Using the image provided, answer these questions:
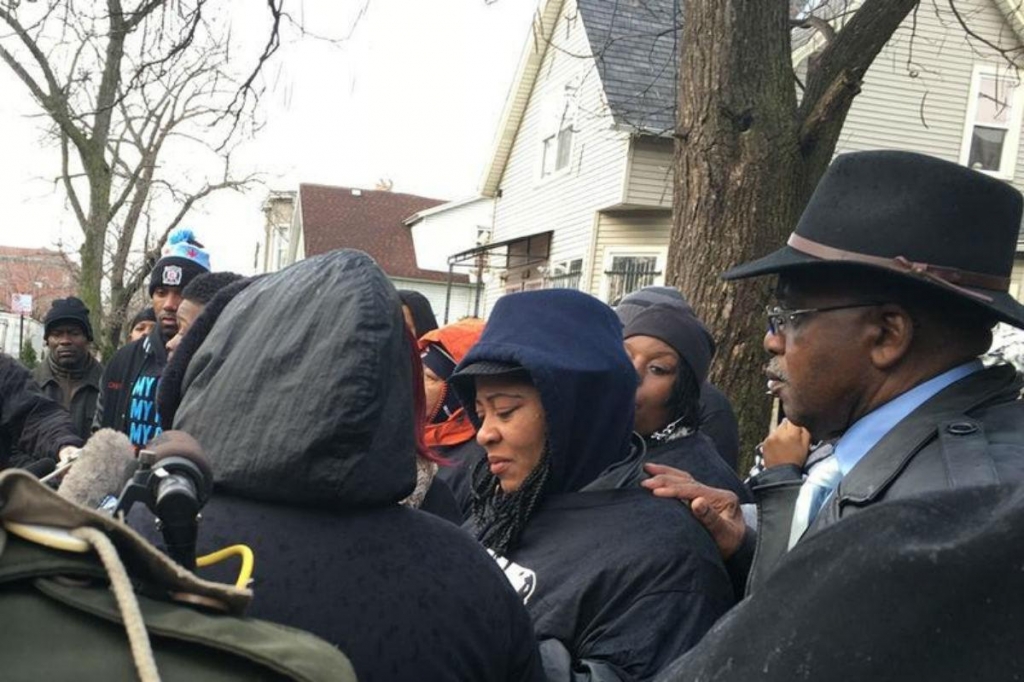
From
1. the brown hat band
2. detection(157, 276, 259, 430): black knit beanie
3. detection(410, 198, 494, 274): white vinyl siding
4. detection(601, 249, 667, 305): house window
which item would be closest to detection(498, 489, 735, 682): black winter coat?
the brown hat band

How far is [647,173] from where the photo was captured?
46.8 feet

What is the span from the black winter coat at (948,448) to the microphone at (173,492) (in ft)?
2.62

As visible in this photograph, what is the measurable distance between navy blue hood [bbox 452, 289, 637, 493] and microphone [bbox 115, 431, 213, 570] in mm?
1209

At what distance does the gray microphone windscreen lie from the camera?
1.05 m

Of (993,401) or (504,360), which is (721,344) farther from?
(993,401)

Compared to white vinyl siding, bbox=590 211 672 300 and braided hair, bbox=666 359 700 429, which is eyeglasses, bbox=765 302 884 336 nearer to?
braided hair, bbox=666 359 700 429

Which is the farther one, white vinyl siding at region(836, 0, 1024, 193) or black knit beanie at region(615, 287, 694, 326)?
white vinyl siding at region(836, 0, 1024, 193)

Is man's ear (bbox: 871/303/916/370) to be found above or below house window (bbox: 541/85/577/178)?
below

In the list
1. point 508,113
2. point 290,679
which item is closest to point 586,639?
point 290,679

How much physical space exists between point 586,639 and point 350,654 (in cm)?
81

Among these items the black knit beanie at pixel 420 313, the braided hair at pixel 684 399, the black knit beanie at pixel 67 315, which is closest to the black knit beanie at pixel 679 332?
the braided hair at pixel 684 399

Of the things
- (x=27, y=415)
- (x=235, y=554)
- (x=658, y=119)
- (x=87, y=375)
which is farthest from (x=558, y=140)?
(x=235, y=554)

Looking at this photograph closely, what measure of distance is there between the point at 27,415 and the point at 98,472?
138 inches

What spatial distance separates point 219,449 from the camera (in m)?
1.28
